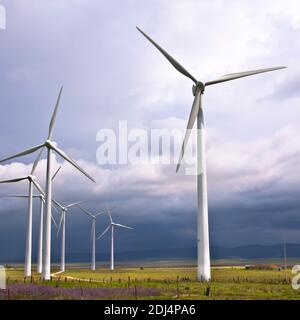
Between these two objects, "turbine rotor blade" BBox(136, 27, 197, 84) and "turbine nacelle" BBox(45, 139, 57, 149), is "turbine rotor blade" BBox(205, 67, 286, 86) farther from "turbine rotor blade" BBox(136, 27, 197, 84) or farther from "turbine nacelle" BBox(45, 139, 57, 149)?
"turbine nacelle" BBox(45, 139, 57, 149)

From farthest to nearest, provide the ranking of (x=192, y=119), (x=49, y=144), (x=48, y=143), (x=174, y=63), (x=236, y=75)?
(x=48, y=143)
(x=49, y=144)
(x=236, y=75)
(x=174, y=63)
(x=192, y=119)

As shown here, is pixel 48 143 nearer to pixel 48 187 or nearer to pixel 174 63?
pixel 48 187

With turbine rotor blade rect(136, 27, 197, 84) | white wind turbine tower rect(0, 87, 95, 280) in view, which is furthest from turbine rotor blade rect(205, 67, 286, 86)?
white wind turbine tower rect(0, 87, 95, 280)

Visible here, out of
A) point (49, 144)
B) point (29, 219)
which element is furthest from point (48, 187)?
point (29, 219)

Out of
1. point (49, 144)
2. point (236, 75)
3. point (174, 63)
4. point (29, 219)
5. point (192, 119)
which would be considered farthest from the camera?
point (29, 219)

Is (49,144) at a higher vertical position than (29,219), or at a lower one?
higher

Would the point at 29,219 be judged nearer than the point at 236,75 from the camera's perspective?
No

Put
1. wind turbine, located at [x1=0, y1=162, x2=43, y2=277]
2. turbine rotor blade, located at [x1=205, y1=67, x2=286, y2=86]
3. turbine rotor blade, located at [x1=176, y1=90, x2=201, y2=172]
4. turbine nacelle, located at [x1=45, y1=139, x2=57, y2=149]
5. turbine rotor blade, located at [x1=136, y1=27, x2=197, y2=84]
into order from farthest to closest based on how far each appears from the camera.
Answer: wind turbine, located at [x1=0, y1=162, x2=43, y2=277], turbine nacelle, located at [x1=45, y1=139, x2=57, y2=149], turbine rotor blade, located at [x1=205, y1=67, x2=286, y2=86], turbine rotor blade, located at [x1=136, y1=27, x2=197, y2=84], turbine rotor blade, located at [x1=176, y1=90, x2=201, y2=172]

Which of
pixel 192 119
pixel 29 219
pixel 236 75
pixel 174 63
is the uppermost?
pixel 174 63

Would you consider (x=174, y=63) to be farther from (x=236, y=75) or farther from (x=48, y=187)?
(x=48, y=187)
